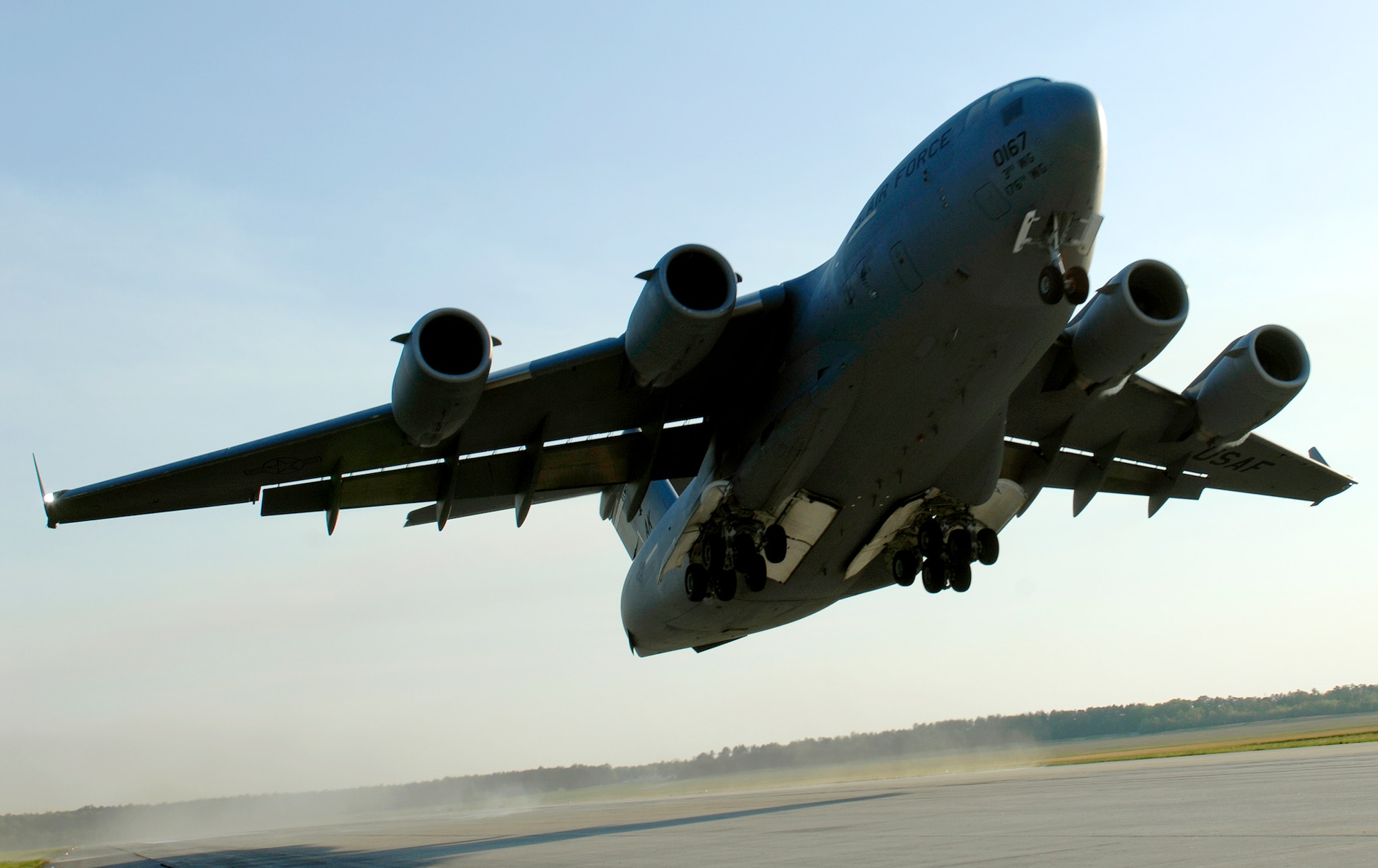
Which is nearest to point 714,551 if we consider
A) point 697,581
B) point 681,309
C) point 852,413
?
point 697,581

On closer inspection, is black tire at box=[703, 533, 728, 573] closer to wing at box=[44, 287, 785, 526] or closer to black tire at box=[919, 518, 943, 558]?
wing at box=[44, 287, 785, 526]

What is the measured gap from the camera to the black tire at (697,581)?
1293 cm

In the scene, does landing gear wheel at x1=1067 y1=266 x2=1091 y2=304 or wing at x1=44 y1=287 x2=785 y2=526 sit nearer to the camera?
landing gear wheel at x1=1067 y1=266 x2=1091 y2=304

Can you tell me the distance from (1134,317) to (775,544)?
4.71 metres

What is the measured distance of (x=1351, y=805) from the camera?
22.4ft

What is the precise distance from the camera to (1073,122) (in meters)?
8.36

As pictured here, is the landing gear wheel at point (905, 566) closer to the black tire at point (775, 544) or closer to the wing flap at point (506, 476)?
the black tire at point (775, 544)

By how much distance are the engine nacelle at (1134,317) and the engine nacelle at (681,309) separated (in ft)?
13.6

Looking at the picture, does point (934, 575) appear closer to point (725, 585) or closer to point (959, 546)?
point (959, 546)

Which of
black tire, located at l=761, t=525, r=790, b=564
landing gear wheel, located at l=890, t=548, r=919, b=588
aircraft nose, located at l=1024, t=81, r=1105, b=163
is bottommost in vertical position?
landing gear wheel, located at l=890, t=548, r=919, b=588

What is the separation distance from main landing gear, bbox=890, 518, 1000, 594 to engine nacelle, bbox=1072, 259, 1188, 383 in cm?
289

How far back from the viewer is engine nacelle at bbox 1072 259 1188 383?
34.5 feet

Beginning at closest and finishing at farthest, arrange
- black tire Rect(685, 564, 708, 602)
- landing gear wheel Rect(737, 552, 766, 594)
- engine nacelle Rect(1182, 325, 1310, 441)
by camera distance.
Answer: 1. engine nacelle Rect(1182, 325, 1310, 441)
2. landing gear wheel Rect(737, 552, 766, 594)
3. black tire Rect(685, 564, 708, 602)

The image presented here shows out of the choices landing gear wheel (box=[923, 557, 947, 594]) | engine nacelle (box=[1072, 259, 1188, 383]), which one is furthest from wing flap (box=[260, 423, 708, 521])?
engine nacelle (box=[1072, 259, 1188, 383])
